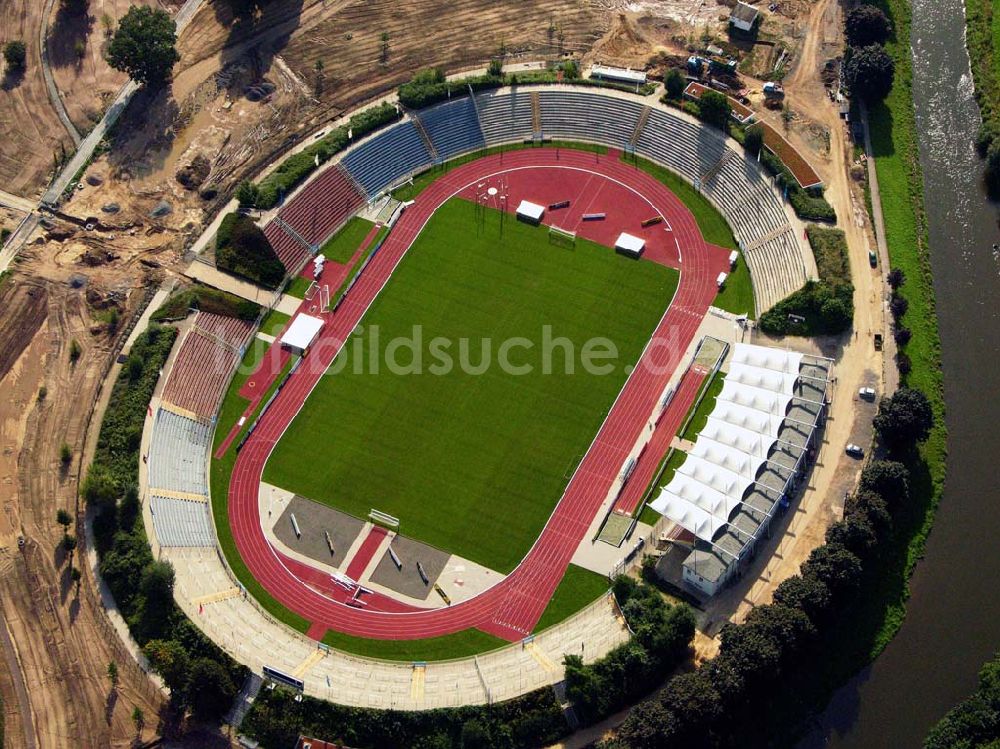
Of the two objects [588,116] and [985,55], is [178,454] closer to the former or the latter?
[588,116]

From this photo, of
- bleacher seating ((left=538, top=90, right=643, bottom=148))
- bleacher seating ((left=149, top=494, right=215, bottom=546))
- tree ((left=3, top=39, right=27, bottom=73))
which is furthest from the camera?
tree ((left=3, top=39, right=27, bottom=73))

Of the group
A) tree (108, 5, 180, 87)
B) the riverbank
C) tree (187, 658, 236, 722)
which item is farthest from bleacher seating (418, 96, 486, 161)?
tree (187, 658, 236, 722)

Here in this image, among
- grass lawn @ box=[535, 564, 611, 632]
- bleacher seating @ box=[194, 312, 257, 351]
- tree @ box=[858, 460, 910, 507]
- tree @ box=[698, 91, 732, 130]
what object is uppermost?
tree @ box=[698, 91, 732, 130]

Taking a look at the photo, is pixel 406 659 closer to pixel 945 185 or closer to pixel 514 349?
pixel 514 349

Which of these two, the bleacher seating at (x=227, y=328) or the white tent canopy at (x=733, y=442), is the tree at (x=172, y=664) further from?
the white tent canopy at (x=733, y=442)

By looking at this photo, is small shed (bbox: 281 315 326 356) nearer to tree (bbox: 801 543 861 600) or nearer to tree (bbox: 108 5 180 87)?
tree (bbox: 108 5 180 87)

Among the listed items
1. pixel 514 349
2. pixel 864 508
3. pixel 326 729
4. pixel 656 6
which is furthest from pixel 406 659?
pixel 656 6

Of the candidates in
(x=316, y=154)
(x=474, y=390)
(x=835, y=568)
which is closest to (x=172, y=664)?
(x=474, y=390)

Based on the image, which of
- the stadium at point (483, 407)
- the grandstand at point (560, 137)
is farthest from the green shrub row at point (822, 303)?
the grandstand at point (560, 137)
